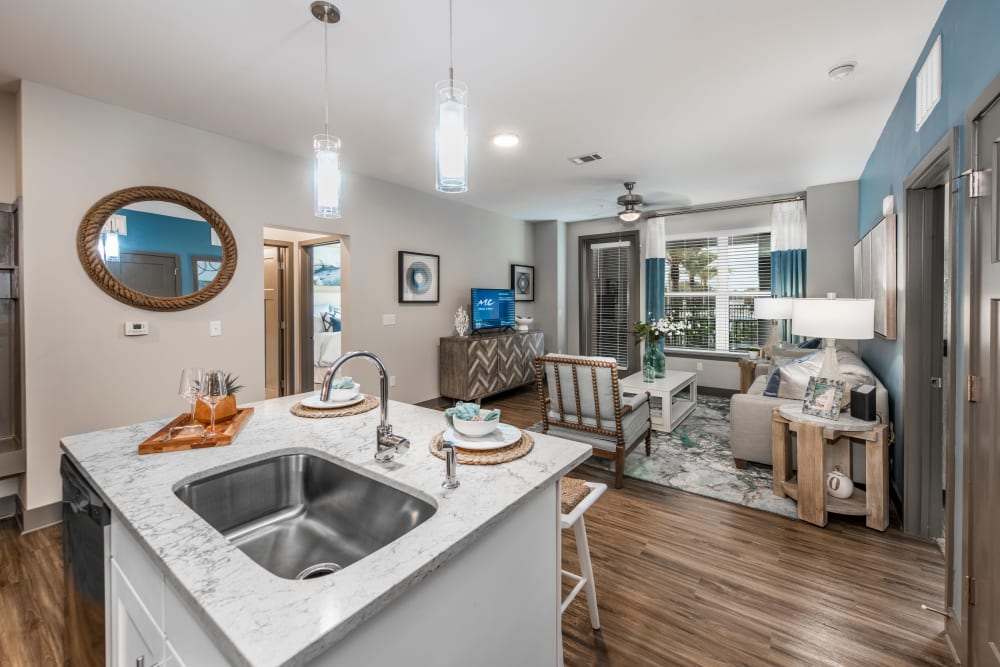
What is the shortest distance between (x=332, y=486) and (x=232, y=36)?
2.17 metres

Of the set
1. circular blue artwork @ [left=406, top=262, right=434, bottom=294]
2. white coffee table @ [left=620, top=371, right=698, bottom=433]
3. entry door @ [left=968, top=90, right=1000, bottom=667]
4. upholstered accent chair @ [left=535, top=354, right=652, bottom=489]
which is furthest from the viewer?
circular blue artwork @ [left=406, top=262, right=434, bottom=294]

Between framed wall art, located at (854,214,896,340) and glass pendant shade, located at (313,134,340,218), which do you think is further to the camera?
framed wall art, located at (854,214,896,340)

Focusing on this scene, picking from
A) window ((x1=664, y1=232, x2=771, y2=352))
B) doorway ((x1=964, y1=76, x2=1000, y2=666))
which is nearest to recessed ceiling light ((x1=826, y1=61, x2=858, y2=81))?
doorway ((x1=964, y1=76, x2=1000, y2=666))

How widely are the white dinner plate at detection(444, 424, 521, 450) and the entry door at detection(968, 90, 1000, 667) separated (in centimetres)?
143

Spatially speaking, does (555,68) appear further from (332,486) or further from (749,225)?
(749,225)

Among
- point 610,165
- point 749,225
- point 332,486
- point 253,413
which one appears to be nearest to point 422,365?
point 610,165

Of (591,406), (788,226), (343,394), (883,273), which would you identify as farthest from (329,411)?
(788,226)

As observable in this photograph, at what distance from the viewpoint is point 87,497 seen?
4.09ft

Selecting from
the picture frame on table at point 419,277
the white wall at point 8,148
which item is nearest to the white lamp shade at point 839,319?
the picture frame on table at point 419,277

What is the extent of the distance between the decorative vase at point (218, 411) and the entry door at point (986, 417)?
253cm

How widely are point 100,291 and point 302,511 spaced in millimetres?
2481

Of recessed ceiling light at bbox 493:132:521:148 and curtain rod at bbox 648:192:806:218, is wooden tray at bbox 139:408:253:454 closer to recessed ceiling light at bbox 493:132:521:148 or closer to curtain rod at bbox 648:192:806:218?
recessed ceiling light at bbox 493:132:521:148

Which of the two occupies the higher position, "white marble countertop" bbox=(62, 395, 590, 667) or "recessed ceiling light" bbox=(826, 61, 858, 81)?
"recessed ceiling light" bbox=(826, 61, 858, 81)

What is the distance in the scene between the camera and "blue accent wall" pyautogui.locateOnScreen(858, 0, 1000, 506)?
1525mm
